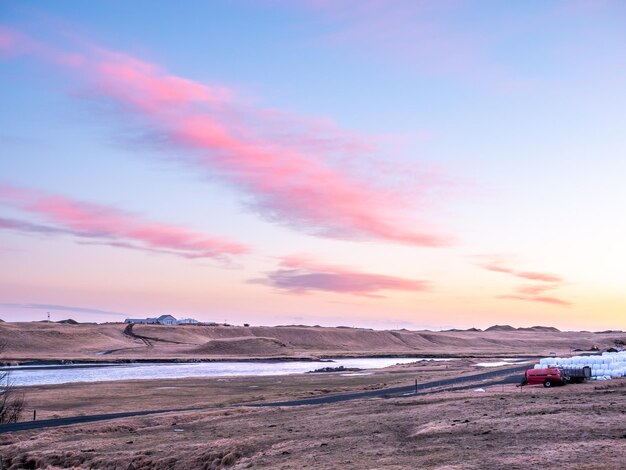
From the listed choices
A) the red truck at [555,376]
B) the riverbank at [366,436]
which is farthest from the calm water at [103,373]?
the red truck at [555,376]

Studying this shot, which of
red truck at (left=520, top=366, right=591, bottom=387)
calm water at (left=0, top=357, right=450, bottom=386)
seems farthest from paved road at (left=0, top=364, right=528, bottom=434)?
calm water at (left=0, top=357, right=450, bottom=386)

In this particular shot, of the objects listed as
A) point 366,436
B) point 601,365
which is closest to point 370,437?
point 366,436

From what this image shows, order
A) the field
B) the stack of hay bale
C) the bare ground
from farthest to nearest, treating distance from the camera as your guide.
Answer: the stack of hay bale < the field < the bare ground

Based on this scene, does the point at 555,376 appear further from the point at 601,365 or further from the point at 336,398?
the point at 336,398

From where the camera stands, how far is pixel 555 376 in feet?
204

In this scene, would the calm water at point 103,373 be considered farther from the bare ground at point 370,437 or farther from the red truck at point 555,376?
the red truck at point 555,376

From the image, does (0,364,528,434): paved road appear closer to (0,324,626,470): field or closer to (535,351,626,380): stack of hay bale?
(0,324,626,470): field

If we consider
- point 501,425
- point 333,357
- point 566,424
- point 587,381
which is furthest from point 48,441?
point 333,357

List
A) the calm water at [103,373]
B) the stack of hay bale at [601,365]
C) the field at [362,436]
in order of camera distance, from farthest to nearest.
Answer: the calm water at [103,373] → the stack of hay bale at [601,365] → the field at [362,436]

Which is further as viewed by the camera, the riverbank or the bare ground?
the riverbank

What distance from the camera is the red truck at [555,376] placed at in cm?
6243

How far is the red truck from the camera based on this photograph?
62.4 m

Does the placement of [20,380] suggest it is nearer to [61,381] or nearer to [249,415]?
[61,381]

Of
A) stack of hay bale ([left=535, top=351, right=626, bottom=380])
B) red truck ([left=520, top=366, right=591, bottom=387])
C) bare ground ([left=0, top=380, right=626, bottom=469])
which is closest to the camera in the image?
bare ground ([left=0, top=380, right=626, bottom=469])
